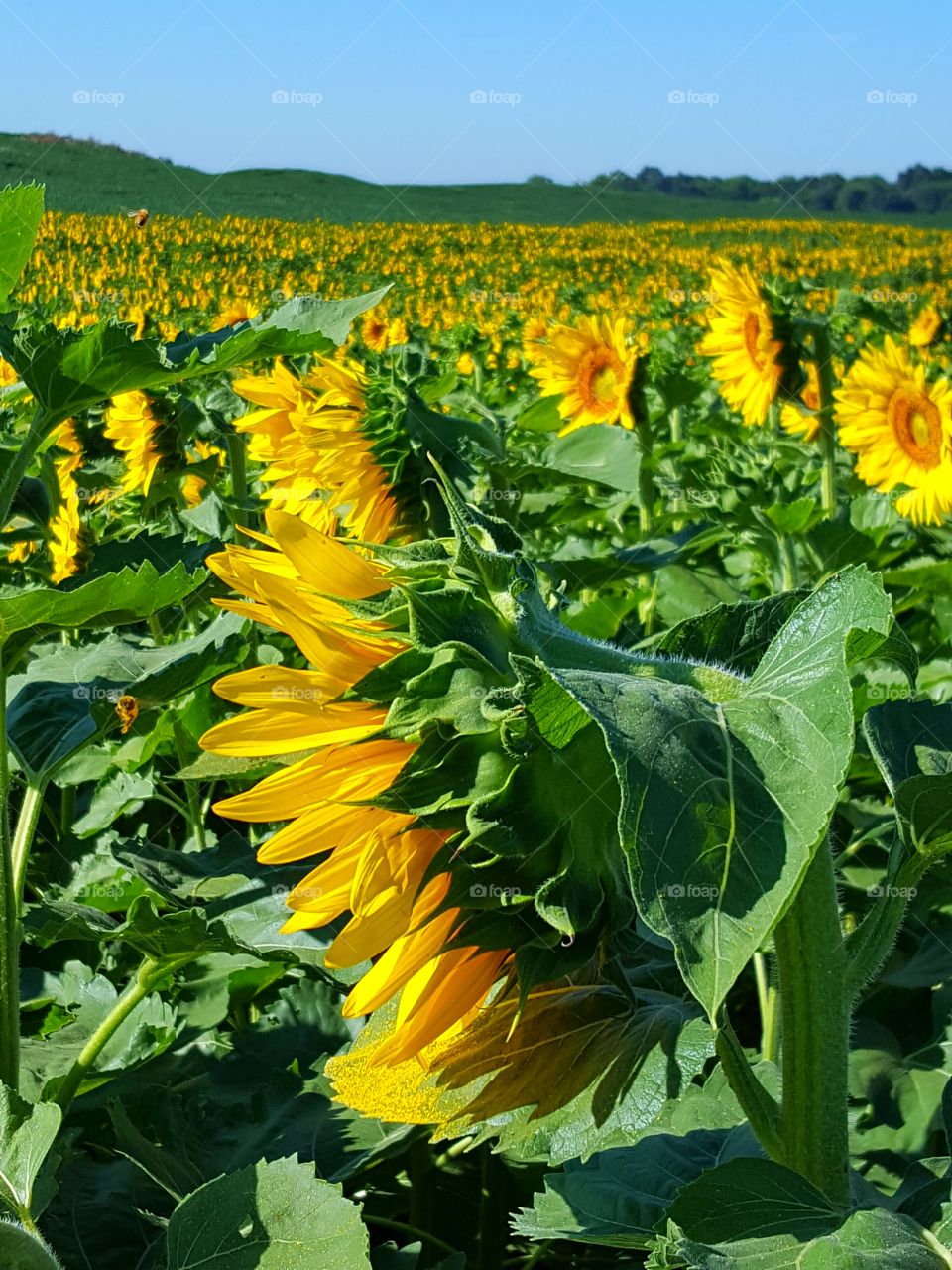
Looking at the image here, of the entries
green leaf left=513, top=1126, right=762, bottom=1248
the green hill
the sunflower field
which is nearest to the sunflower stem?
the sunflower field

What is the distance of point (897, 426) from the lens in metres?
2.70

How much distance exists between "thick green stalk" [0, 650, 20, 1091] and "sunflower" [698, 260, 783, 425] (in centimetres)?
209

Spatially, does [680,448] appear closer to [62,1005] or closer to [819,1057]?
[62,1005]

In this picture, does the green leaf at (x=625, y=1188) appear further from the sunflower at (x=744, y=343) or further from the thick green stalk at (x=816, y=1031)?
the sunflower at (x=744, y=343)

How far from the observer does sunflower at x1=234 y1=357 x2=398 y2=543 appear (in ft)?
5.67

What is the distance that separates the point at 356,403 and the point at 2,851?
86 centimetres

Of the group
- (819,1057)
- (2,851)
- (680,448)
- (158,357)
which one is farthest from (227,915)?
(680,448)

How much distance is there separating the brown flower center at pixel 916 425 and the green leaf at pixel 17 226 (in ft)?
6.38

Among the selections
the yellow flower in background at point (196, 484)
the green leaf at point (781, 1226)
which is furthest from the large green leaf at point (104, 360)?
the yellow flower in background at point (196, 484)

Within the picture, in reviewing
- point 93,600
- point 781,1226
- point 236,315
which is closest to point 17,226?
point 93,600

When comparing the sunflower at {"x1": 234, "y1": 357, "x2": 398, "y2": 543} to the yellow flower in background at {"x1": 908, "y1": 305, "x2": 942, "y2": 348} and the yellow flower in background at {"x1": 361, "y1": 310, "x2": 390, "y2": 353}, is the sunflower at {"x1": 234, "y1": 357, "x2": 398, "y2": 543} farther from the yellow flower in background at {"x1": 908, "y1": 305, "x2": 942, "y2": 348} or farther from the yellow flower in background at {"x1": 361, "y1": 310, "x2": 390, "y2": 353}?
the yellow flower in background at {"x1": 908, "y1": 305, "x2": 942, "y2": 348}

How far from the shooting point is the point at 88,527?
2.97 meters

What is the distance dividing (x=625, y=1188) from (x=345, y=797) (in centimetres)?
38

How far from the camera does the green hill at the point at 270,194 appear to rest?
Result: 1656cm
